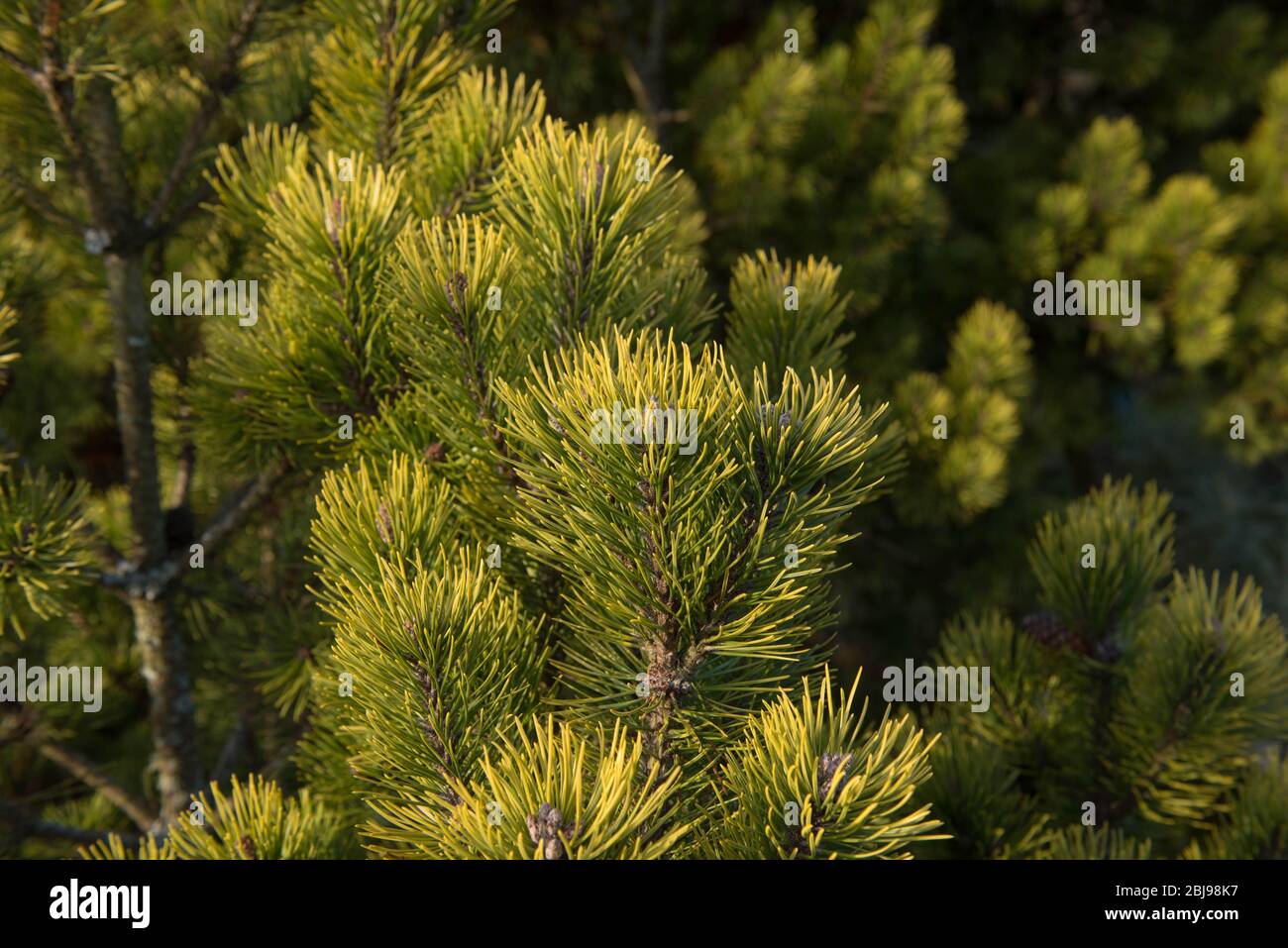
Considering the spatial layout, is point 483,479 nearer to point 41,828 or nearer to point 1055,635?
point 1055,635

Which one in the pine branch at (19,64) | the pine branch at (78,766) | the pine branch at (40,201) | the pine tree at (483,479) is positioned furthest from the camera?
the pine branch at (78,766)

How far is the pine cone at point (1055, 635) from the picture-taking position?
1155 millimetres

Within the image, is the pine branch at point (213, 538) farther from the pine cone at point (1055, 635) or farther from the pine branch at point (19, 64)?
the pine cone at point (1055, 635)

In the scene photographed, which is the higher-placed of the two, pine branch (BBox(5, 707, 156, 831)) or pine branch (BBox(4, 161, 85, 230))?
pine branch (BBox(4, 161, 85, 230))

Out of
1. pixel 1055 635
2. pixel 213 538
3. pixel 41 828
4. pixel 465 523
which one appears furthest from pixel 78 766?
pixel 1055 635

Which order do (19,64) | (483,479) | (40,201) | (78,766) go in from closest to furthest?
(483,479) < (19,64) < (40,201) < (78,766)

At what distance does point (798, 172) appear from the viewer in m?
2.64

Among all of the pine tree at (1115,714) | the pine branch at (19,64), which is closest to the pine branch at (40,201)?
the pine branch at (19,64)

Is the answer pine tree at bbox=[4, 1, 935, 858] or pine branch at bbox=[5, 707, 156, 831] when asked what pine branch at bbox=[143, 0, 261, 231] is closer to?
pine tree at bbox=[4, 1, 935, 858]

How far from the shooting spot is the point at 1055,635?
1.16 m

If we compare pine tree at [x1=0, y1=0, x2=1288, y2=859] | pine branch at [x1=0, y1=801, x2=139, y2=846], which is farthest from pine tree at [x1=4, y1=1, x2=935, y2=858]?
pine branch at [x1=0, y1=801, x2=139, y2=846]

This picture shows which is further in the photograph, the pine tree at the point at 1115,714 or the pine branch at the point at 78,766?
the pine branch at the point at 78,766

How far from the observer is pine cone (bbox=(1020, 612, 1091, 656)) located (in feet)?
3.79
